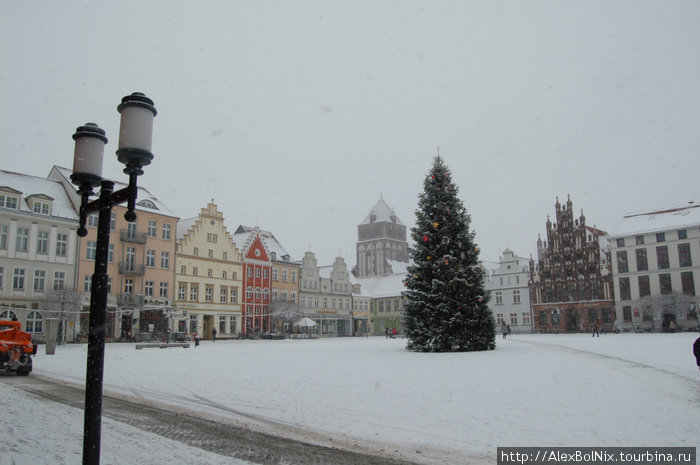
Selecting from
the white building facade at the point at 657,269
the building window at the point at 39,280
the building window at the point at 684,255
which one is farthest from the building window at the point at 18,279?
the building window at the point at 684,255

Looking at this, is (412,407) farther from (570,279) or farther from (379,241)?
(379,241)

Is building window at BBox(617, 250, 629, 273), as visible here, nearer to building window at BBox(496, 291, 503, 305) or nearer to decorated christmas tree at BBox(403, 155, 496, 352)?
building window at BBox(496, 291, 503, 305)

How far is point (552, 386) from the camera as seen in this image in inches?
489

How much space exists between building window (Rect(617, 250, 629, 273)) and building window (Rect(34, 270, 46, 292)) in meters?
64.6

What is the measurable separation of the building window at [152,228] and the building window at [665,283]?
193 feet

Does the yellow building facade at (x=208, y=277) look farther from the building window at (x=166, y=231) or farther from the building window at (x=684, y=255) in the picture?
the building window at (x=684, y=255)

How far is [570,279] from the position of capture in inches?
2844

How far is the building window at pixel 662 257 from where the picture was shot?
64688 mm

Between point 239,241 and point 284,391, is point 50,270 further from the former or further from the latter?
point 284,391

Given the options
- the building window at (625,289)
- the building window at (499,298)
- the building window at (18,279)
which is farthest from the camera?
the building window at (499,298)

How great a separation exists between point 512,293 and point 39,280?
62.4 m

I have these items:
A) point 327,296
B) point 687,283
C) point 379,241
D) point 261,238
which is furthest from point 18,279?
point 379,241

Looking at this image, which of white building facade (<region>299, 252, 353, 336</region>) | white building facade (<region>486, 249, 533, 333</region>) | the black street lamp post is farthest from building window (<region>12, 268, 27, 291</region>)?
white building facade (<region>486, 249, 533, 333</region>)

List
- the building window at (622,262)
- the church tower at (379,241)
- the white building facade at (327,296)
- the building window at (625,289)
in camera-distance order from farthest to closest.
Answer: the church tower at (379,241), the white building facade at (327,296), the building window at (622,262), the building window at (625,289)
